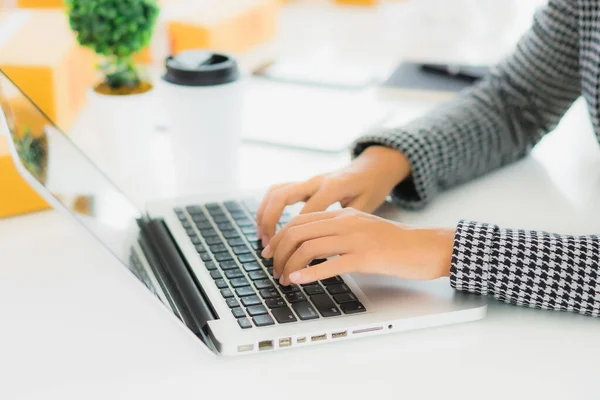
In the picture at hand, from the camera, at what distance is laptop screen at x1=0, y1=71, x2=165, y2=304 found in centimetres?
67

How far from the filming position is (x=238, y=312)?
2.07 ft

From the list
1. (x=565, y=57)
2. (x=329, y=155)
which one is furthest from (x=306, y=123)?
(x=565, y=57)

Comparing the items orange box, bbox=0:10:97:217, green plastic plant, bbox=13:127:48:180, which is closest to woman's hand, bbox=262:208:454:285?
green plastic plant, bbox=13:127:48:180

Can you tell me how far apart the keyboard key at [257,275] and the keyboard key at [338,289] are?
61 millimetres

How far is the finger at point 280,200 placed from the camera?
75 cm

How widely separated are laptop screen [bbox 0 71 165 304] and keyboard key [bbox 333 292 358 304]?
0.16 m

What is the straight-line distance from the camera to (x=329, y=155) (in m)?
1.03

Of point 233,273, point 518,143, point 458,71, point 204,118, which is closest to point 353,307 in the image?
point 233,273

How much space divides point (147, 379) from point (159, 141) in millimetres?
532

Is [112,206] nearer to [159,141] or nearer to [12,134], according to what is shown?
[12,134]

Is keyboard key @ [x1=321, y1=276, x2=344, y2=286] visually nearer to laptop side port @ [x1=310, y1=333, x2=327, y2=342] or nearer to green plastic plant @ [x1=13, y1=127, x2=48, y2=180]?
laptop side port @ [x1=310, y1=333, x2=327, y2=342]

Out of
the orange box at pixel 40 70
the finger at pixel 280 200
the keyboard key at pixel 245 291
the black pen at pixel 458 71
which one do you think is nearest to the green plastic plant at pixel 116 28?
the orange box at pixel 40 70

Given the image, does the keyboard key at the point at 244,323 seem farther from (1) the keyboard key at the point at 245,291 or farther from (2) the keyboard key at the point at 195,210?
(2) the keyboard key at the point at 195,210

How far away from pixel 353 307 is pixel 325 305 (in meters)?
0.02
